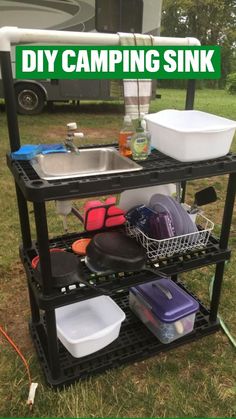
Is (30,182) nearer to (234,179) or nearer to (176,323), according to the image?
(234,179)

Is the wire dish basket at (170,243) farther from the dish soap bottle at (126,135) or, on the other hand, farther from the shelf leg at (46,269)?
the shelf leg at (46,269)

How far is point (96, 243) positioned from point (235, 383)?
1002mm

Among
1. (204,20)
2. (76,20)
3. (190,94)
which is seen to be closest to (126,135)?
(190,94)

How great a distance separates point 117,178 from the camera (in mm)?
1454

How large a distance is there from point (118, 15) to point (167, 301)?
675 cm

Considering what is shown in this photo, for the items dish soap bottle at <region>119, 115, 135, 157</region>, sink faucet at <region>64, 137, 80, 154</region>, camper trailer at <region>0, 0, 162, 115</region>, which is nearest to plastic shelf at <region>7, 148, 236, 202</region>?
dish soap bottle at <region>119, 115, 135, 157</region>

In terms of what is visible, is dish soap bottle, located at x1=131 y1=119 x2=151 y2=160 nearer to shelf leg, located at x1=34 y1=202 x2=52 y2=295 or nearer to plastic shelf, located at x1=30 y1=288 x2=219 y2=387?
shelf leg, located at x1=34 y1=202 x2=52 y2=295

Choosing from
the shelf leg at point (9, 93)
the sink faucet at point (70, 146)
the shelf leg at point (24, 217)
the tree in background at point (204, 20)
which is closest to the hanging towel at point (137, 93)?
the sink faucet at point (70, 146)

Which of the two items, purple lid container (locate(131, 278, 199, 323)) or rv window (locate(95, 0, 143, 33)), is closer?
purple lid container (locate(131, 278, 199, 323))

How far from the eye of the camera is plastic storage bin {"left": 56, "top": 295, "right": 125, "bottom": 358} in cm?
180

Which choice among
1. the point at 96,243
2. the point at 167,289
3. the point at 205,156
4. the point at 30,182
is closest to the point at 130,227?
the point at 96,243

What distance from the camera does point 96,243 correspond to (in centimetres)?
175

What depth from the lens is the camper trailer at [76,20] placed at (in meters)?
6.91

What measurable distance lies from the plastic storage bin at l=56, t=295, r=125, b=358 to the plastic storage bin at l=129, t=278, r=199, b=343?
0.16m
